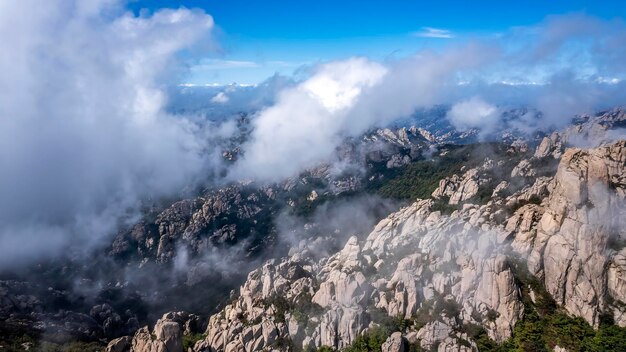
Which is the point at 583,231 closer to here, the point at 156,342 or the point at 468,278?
the point at 468,278

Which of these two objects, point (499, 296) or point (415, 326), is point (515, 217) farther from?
point (415, 326)

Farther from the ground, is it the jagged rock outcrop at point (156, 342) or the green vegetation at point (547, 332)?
the jagged rock outcrop at point (156, 342)

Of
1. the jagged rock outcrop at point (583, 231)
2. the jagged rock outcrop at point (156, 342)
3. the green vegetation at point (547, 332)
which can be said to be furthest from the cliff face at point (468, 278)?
the jagged rock outcrop at point (156, 342)

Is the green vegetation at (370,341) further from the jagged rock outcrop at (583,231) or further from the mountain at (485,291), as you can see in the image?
the jagged rock outcrop at (583,231)

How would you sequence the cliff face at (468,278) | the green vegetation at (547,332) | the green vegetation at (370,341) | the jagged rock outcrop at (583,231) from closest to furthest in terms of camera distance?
the green vegetation at (547,332) → the jagged rock outcrop at (583,231) → the cliff face at (468,278) → the green vegetation at (370,341)

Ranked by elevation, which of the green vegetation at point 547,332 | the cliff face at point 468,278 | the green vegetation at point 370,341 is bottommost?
the green vegetation at point 547,332

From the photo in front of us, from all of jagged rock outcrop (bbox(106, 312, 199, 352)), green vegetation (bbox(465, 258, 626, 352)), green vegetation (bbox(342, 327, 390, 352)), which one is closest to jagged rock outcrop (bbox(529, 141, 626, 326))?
green vegetation (bbox(465, 258, 626, 352))

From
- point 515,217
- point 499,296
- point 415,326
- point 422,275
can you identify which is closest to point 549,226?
point 515,217

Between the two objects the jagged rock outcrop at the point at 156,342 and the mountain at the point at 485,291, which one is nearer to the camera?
the mountain at the point at 485,291

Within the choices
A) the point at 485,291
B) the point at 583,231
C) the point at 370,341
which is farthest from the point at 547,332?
the point at 370,341
